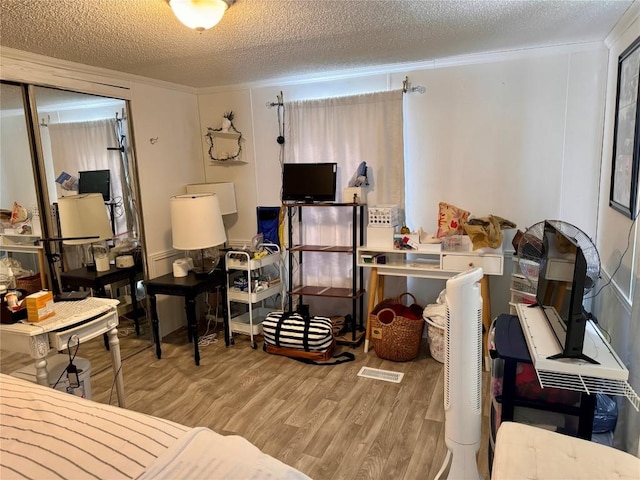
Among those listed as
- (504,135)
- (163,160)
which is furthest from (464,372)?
(163,160)

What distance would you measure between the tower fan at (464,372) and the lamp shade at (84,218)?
2.50 m

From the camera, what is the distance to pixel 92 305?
225cm

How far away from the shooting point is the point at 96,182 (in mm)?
3180

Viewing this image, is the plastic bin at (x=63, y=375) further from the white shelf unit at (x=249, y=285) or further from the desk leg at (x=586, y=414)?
the desk leg at (x=586, y=414)

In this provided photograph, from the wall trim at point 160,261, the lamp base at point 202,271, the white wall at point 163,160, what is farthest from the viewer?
the wall trim at point 160,261

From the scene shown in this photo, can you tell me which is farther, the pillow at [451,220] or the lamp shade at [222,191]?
the lamp shade at [222,191]

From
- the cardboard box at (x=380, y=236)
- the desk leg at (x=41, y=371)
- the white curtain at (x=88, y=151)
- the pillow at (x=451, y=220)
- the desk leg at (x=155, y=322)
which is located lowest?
the desk leg at (x=155, y=322)

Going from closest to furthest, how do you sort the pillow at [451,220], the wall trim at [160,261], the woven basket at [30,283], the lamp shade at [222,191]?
the woven basket at [30,283] < the pillow at [451,220] < the wall trim at [160,261] < the lamp shade at [222,191]

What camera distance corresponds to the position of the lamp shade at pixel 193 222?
329 cm

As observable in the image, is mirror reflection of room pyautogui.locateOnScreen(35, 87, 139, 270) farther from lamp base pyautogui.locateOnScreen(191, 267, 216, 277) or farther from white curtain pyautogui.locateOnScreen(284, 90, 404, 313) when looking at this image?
white curtain pyautogui.locateOnScreen(284, 90, 404, 313)

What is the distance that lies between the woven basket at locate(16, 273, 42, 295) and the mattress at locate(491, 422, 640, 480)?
114 inches

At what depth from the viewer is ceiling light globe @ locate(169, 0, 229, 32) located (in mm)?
1837

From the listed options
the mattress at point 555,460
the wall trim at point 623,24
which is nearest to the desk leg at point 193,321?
the mattress at point 555,460

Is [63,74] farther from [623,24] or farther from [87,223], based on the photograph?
[623,24]
